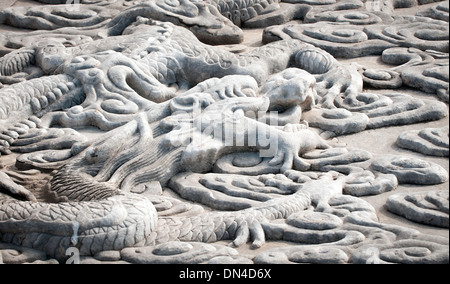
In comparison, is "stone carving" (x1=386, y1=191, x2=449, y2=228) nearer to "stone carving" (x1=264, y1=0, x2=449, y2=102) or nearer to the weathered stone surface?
the weathered stone surface

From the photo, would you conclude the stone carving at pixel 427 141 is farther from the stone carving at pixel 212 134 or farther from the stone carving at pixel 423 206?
the stone carving at pixel 423 206

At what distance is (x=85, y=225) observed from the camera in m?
3.24

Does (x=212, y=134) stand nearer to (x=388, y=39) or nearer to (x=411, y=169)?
(x=411, y=169)

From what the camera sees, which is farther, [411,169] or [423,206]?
[411,169]

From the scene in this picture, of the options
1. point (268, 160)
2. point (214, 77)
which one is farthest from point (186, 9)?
point (268, 160)

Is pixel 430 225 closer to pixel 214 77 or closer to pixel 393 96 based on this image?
pixel 393 96

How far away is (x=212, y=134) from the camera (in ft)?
13.1

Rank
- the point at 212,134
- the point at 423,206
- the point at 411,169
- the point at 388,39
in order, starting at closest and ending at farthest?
the point at 423,206 < the point at 411,169 < the point at 212,134 < the point at 388,39

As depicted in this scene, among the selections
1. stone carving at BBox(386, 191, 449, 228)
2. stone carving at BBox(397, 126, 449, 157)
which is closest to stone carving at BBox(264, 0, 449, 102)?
stone carving at BBox(397, 126, 449, 157)

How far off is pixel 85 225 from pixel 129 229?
0.17 metres

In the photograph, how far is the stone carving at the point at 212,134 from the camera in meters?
3.27

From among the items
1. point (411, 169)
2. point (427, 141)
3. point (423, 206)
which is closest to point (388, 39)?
point (427, 141)

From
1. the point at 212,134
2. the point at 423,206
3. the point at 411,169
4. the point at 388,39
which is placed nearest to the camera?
the point at 423,206

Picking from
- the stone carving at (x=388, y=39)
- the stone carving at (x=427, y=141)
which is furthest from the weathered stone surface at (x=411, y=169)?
the stone carving at (x=388, y=39)
